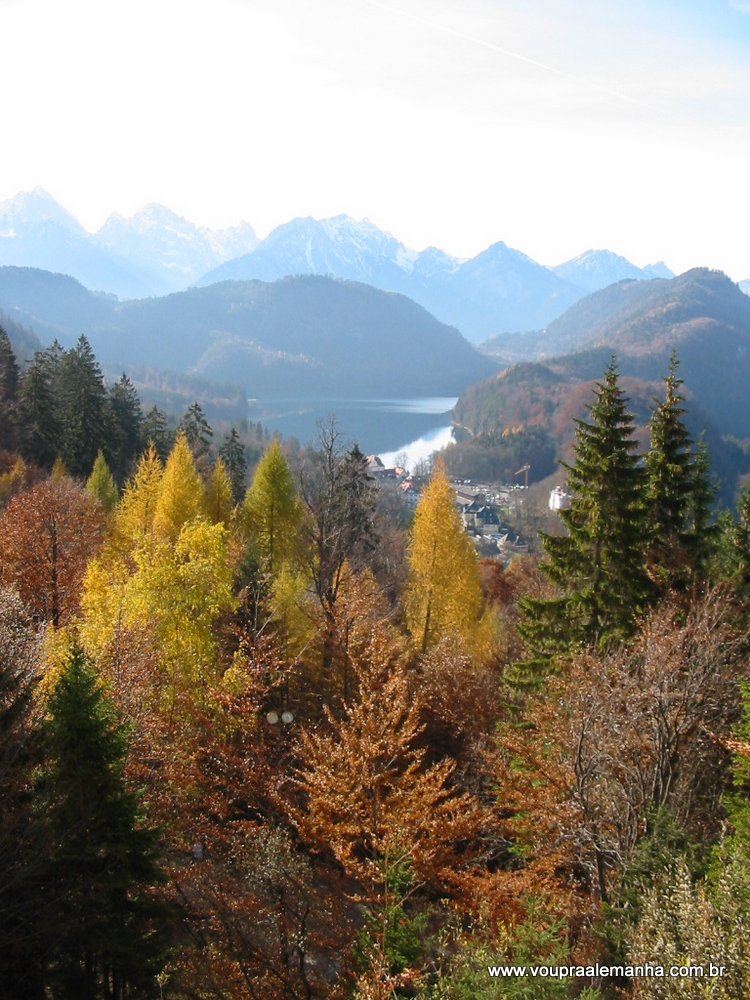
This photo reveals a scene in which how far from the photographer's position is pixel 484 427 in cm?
19850

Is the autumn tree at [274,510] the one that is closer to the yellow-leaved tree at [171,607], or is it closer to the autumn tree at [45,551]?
the autumn tree at [45,551]

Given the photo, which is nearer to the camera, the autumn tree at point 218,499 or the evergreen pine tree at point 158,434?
the autumn tree at point 218,499

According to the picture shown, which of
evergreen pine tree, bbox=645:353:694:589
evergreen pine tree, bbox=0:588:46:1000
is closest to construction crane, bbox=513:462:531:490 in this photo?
evergreen pine tree, bbox=645:353:694:589

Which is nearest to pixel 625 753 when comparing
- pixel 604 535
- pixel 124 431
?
pixel 604 535

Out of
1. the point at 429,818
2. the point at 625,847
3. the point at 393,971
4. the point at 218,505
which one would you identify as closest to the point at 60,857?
the point at 393,971

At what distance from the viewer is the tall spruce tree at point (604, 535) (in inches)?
635

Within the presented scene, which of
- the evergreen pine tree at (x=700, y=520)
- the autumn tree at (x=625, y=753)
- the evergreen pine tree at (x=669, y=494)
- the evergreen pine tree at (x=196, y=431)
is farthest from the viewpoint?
the evergreen pine tree at (x=196, y=431)

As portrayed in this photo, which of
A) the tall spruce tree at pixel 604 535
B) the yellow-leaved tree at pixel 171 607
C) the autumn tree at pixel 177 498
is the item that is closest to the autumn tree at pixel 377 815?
the yellow-leaved tree at pixel 171 607

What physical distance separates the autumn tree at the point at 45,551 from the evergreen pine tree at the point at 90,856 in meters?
12.6

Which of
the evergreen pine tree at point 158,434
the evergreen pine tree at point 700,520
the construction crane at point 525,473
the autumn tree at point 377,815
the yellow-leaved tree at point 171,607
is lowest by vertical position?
the construction crane at point 525,473

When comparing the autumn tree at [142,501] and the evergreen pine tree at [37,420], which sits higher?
the evergreen pine tree at [37,420]

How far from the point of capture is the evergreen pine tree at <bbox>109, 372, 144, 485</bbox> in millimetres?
49969

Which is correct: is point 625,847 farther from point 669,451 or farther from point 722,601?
point 669,451

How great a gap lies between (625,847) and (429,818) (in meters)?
3.61
